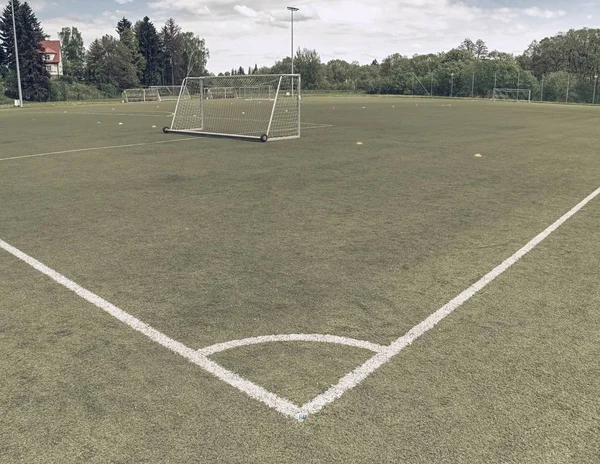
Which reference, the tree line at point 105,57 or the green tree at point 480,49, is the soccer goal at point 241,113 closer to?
the tree line at point 105,57

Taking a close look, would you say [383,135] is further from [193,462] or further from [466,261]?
[193,462]

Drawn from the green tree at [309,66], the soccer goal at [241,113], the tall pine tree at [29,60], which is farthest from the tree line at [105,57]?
the soccer goal at [241,113]

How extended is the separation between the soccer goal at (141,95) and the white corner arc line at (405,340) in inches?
2087

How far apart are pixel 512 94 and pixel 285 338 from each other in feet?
230

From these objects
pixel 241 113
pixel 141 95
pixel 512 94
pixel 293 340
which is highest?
pixel 512 94

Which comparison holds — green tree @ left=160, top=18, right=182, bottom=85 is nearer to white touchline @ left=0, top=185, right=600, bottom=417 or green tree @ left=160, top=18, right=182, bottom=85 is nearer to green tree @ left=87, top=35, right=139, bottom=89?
green tree @ left=87, top=35, right=139, bottom=89

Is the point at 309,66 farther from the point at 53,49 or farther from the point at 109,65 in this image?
the point at 53,49

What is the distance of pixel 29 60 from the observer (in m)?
71.4

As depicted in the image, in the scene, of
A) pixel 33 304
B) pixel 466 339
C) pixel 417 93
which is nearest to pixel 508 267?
pixel 466 339

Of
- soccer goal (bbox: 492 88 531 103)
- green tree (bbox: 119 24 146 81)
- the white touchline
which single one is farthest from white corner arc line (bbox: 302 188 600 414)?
green tree (bbox: 119 24 146 81)

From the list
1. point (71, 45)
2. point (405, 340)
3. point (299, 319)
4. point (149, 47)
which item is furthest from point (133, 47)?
point (405, 340)

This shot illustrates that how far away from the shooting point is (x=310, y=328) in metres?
3.88

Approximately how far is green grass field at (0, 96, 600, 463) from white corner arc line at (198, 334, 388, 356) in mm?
58

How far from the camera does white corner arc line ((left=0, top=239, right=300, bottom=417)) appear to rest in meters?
2.96
